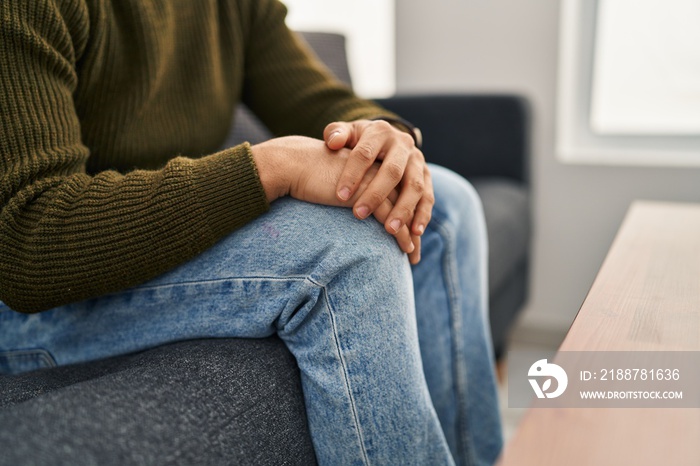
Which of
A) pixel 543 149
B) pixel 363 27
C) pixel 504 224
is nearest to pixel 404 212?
pixel 504 224

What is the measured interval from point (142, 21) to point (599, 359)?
638 millimetres

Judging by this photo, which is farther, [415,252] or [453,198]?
[453,198]

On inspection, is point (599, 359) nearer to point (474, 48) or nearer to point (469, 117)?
point (469, 117)

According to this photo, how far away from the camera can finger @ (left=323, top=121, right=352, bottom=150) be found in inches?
25.3

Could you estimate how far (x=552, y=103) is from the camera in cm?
164

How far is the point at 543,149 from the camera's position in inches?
65.2

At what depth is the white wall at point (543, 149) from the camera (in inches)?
62.7

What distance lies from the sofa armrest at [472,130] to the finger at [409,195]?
0.78 metres

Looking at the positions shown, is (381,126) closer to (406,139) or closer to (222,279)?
(406,139)

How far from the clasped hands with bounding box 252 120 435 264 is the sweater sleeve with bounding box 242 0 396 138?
258 mm

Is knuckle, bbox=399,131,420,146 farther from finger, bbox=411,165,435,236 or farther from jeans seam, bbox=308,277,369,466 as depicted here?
jeans seam, bbox=308,277,369,466
